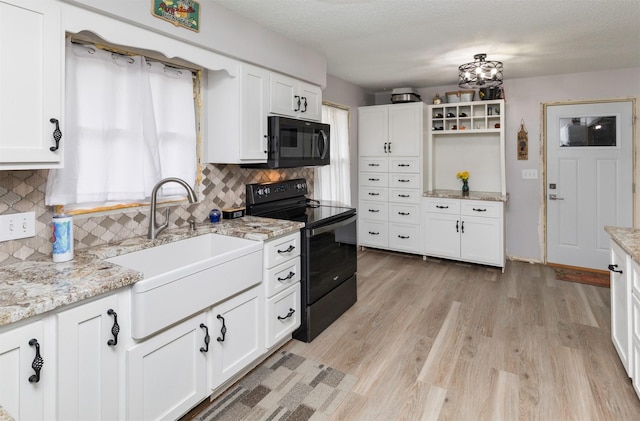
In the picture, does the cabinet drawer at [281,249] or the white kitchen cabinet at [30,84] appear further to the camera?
the cabinet drawer at [281,249]

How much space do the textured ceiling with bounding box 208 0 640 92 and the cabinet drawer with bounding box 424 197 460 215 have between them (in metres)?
1.52

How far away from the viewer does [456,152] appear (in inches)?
201

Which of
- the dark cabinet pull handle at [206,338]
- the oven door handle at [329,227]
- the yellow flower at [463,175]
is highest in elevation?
the yellow flower at [463,175]

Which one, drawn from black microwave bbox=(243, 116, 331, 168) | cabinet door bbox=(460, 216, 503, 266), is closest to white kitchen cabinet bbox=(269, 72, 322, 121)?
black microwave bbox=(243, 116, 331, 168)

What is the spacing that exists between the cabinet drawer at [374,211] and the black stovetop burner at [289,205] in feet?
5.38

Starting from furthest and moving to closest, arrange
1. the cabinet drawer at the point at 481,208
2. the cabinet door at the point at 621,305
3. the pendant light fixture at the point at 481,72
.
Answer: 1. the cabinet drawer at the point at 481,208
2. the pendant light fixture at the point at 481,72
3. the cabinet door at the point at 621,305

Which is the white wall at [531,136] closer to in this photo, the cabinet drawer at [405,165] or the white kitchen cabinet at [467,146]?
the white kitchen cabinet at [467,146]

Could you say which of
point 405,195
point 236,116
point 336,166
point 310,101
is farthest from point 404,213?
point 236,116

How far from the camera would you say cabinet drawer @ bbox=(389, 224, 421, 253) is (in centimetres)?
491

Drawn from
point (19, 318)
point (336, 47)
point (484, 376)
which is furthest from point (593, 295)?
point (19, 318)

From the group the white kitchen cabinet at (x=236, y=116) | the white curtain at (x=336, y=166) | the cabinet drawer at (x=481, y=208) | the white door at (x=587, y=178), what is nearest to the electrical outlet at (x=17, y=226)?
the white kitchen cabinet at (x=236, y=116)

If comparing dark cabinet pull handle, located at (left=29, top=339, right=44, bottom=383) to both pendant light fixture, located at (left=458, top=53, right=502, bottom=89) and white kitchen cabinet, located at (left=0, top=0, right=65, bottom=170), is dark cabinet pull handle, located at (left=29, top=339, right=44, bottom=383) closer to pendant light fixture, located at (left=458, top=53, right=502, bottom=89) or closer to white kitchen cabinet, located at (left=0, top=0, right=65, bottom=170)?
white kitchen cabinet, located at (left=0, top=0, right=65, bottom=170)

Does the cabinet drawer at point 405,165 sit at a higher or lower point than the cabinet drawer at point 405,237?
higher

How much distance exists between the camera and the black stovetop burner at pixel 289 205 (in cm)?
296
